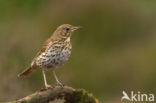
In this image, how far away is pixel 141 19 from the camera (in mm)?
18938

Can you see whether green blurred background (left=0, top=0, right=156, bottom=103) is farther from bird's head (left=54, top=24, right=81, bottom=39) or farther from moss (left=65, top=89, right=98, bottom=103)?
moss (left=65, top=89, right=98, bottom=103)

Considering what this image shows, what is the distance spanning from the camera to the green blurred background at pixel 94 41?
46.3 ft

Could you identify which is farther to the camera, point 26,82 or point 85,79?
point 85,79

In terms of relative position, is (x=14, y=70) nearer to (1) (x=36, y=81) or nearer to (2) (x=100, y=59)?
(1) (x=36, y=81)

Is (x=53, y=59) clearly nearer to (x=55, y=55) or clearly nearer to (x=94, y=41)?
(x=55, y=55)

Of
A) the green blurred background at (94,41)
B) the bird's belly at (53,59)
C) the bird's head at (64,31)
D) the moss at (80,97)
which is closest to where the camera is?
the moss at (80,97)

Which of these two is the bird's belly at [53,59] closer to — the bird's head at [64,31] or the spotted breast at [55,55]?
the spotted breast at [55,55]

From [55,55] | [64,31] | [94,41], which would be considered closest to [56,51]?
[55,55]

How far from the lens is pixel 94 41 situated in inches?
675

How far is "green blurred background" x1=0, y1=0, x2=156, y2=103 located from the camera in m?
14.1

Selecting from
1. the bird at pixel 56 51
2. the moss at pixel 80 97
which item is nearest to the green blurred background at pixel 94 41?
the bird at pixel 56 51

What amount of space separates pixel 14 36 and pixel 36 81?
199 centimetres

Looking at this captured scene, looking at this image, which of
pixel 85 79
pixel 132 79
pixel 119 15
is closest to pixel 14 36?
pixel 85 79

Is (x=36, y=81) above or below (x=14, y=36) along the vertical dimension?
below
